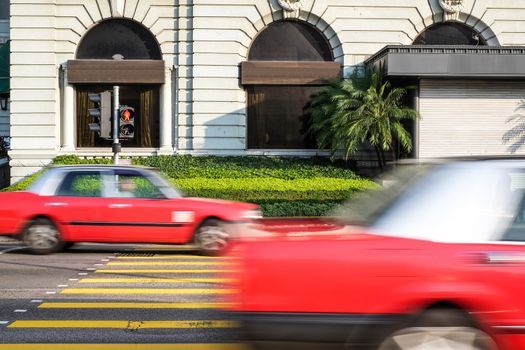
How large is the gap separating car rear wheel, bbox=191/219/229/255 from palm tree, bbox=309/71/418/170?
36.1ft

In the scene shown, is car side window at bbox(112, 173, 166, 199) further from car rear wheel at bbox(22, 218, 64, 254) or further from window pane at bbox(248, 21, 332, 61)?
window pane at bbox(248, 21, 332, 61)

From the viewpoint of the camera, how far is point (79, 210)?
14.3 metres

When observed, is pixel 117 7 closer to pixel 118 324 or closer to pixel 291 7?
A: pixel 291 7

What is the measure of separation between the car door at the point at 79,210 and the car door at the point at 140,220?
180 mm

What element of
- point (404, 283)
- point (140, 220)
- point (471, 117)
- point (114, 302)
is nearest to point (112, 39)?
point (471, 117)

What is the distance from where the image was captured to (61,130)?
29.3 meters

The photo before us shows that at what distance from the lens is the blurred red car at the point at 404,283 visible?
503 centimetres

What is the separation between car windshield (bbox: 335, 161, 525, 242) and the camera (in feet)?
17.1

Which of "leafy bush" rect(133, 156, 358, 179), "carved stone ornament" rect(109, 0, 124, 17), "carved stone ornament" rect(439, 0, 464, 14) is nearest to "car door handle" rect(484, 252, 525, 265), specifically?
"leafy bush" rect(133, 156, 358, 179)

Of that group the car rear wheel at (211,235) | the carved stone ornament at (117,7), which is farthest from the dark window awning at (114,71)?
the car rear wheel at (211,235)

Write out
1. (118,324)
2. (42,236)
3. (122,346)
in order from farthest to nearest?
(42,236)
(118,324)
(122,346)

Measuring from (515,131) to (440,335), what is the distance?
22741mm

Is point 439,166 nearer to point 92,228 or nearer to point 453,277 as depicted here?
point 453,277

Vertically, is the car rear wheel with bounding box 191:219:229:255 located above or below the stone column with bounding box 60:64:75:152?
below
